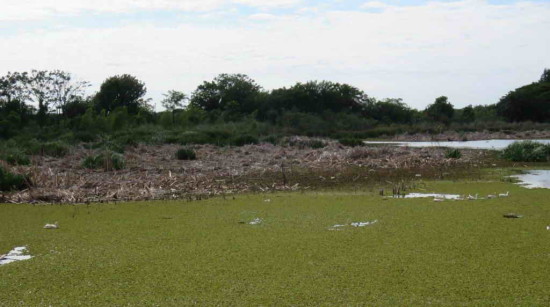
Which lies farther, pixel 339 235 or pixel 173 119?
pixel 173 119

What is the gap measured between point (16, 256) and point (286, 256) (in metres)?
2.27

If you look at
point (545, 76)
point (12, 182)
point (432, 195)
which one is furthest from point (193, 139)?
point (545, 76)

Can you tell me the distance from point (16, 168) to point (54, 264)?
270 inches

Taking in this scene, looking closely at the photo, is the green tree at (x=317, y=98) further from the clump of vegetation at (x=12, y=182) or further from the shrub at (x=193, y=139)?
the clump of vegetation at (x=12, y=182)

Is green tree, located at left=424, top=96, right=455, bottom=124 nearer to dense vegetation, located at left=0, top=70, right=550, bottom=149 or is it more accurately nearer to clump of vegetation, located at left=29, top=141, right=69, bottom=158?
dense vegetation, located at left=0, top=70, right=550, bottom=149

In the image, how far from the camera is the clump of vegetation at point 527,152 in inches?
572

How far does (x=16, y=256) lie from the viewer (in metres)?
4.85

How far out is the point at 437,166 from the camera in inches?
526

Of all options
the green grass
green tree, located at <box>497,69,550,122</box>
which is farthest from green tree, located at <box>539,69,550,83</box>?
the green grass

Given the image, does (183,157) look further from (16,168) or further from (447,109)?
(447,109)

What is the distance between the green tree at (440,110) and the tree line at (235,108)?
0.27ft

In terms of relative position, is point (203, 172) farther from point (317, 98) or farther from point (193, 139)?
point (317, 98)

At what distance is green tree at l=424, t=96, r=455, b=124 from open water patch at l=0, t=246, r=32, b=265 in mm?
43845

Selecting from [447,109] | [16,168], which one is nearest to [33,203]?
[16,168]
